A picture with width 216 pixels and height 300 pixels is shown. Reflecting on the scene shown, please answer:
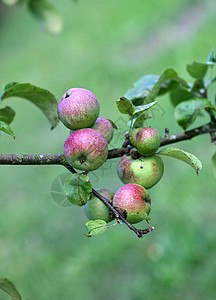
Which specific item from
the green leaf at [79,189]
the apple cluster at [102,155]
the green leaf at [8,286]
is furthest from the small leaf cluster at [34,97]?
the green leaf at [8,286]

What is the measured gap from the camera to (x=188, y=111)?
1.24 metres

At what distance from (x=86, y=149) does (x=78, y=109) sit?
0.10m

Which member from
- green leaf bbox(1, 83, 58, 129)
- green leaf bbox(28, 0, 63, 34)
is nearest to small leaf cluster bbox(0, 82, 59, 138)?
green leaf bbox(1, 83, 58, 129)

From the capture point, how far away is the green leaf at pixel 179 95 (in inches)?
56.2

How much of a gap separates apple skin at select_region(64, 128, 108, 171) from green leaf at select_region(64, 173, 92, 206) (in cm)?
4

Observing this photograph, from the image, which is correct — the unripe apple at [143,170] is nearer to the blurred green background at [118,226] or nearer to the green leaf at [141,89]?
the blurred green background at [118,226]

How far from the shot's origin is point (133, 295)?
2744 mm

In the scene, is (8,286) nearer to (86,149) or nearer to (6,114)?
(86,149)

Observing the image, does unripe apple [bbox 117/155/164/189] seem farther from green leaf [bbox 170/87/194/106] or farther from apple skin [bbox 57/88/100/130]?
green leaf [bbox 170/87/194/106]

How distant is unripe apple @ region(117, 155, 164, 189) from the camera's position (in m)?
0.94

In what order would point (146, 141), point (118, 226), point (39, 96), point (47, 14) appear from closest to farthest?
point (146, 141)
point (39, 96)
point (47, 14)
point (118, 226)

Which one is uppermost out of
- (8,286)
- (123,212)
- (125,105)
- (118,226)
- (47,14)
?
(47,14)

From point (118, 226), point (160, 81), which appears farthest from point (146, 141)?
point (118, 226)

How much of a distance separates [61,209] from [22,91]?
113 inches
